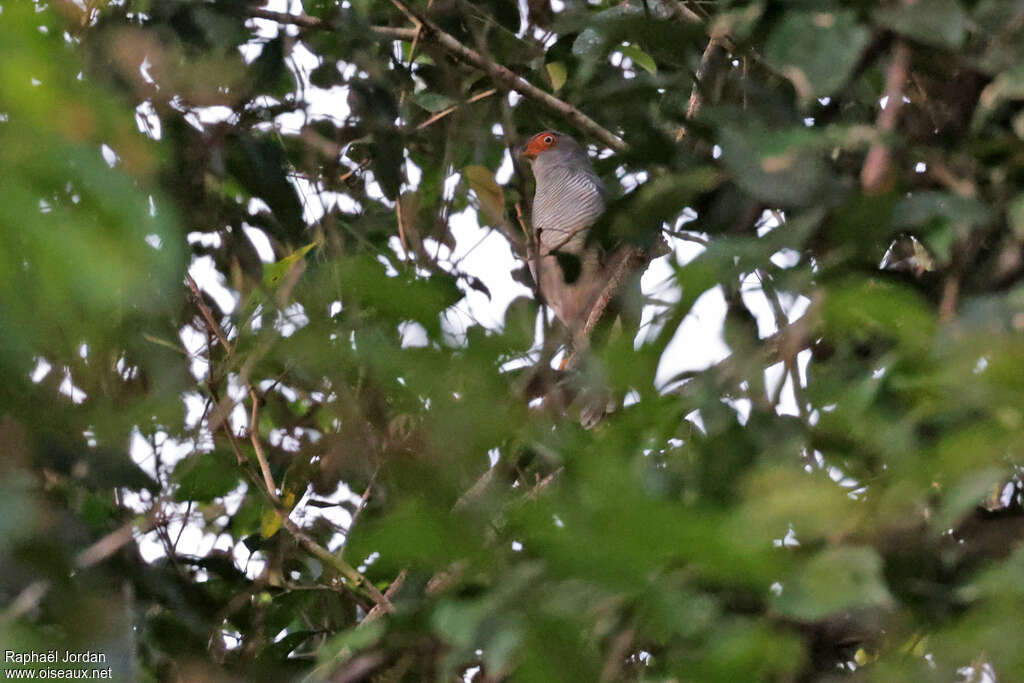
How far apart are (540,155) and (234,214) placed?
2.16 meters

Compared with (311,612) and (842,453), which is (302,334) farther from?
(311,612)

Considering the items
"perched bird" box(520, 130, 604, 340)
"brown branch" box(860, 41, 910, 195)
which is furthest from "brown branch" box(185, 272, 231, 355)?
"brown branch" box(860, 41, 910, 195)

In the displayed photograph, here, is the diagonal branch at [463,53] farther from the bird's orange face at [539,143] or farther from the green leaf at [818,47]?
the bird's orange face at [539,143]

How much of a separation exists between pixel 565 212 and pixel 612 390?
3.03m

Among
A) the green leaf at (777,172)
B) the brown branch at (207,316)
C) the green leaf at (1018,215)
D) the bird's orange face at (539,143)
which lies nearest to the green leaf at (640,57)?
the brown branch at (207,316)

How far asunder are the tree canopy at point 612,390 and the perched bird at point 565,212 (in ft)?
4.02

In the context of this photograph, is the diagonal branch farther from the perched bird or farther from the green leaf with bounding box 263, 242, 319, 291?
the green leaf with bounding box 263, 242, 319, 291

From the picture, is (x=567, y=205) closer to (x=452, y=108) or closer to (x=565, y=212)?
(x=565, y=212)

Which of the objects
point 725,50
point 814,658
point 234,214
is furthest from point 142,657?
point 725,50

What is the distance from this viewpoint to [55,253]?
63 cm

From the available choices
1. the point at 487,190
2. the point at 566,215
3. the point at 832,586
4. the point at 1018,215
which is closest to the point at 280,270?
the point at 487,190

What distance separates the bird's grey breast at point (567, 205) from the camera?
3676 mm

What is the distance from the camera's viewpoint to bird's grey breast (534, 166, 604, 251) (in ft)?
12.1

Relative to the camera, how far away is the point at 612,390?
779mm
